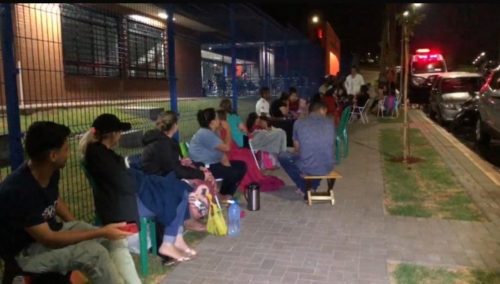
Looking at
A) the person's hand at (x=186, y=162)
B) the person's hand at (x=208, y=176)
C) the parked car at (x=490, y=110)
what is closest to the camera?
the person's hand at (x=208, y=176)

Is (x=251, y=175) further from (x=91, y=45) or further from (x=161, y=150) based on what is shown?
(x=91, y=45)

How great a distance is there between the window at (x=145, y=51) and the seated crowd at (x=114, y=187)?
1.16 meters

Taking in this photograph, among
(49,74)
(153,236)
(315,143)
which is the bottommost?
(153,236)

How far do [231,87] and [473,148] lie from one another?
6.08 metres

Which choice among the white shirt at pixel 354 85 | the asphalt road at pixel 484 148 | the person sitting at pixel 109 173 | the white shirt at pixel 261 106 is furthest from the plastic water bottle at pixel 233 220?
the white shirt at pixel 354 85

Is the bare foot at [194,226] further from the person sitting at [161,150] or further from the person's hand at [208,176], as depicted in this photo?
the person sitting at [161,150]

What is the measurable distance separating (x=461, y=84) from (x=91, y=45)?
41.3ft

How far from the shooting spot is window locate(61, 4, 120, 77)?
5090 mm

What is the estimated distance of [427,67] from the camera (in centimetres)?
2467

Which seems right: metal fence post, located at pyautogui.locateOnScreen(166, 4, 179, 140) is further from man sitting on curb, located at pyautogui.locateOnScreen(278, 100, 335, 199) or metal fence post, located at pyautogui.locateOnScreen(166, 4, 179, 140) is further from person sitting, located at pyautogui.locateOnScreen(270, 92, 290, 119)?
person sitting, located at pyautogui.locateOnScreen(270, 92, 290, 119)

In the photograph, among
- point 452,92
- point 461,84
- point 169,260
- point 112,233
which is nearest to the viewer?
point 112,233

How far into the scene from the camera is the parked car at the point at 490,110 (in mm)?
9309

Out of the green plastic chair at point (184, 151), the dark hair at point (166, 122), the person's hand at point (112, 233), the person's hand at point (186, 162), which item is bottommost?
the person's hand at point (112, 233)

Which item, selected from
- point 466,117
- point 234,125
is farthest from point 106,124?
point 466,117
